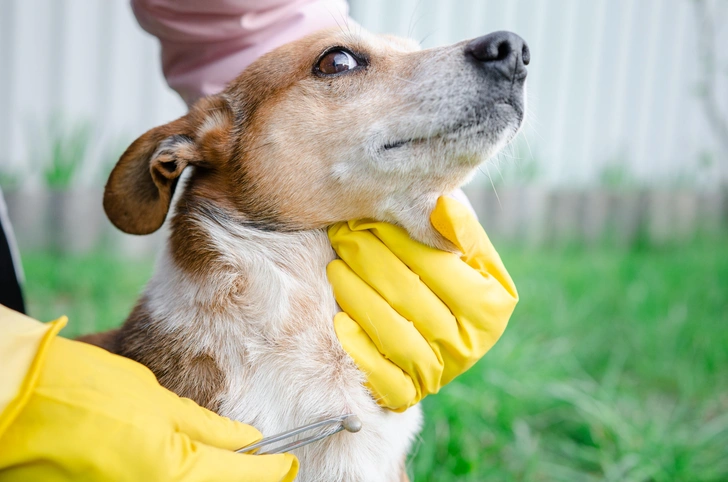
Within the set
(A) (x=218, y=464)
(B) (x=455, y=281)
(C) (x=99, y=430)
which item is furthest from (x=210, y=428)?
(B) (x=455, y=281)

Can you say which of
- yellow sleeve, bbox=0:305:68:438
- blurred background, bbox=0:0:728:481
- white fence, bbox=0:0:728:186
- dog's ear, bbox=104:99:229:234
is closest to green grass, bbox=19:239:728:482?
blurred background, bbox=0:0:728:481

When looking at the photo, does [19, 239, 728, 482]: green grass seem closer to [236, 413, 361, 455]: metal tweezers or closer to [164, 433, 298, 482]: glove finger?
[236, 413, 361, 455]: metal tweezers

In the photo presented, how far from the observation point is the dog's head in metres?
1.50

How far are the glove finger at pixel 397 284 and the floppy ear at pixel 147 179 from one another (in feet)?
1.67

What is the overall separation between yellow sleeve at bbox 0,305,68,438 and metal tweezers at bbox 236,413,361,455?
451mm

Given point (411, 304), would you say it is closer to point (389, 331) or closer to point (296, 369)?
point (389, 331)

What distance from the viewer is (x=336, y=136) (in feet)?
5.13

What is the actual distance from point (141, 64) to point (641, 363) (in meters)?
4.34

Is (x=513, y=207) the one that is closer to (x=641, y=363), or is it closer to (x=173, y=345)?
(x=641, y=363)

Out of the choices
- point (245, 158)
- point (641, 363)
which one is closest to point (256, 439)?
point (245, 158)

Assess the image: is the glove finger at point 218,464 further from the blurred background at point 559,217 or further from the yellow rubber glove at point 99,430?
the blurred background at point 559,217

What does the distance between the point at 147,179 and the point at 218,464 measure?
0.93m

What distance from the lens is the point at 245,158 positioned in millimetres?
1652

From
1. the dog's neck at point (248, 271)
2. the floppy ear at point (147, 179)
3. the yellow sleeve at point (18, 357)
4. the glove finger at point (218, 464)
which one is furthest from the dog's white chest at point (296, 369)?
the yellow sleeve at point (18, 357)
